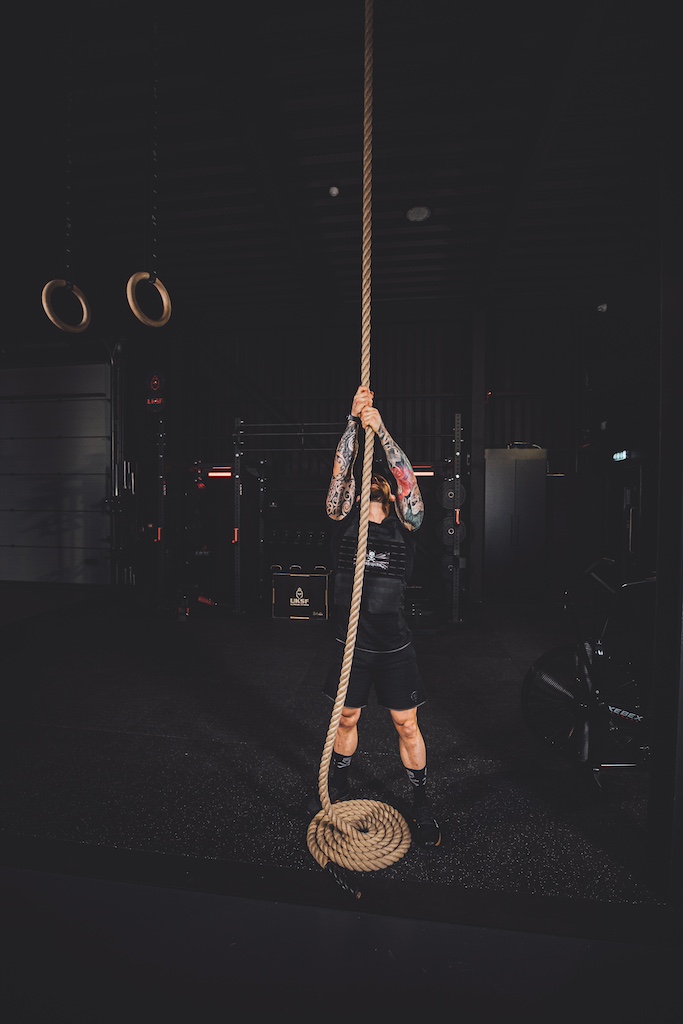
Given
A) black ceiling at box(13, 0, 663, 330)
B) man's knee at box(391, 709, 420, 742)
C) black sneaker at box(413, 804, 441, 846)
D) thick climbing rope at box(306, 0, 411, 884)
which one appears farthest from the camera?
black ceiling at box(13, 0, 663, 330)

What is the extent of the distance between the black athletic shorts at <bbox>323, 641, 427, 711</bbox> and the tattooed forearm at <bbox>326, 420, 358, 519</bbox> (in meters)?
0.70

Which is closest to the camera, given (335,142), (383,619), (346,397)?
(383,619)

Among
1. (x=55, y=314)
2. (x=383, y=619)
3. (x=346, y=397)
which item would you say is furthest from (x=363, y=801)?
(x=346, y=397)

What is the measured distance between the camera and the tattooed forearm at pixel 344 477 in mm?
2316

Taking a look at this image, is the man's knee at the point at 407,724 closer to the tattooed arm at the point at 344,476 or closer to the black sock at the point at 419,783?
the black sock at the point at 419,783

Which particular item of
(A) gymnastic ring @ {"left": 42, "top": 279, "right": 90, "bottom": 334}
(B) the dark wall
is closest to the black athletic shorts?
(A) gymnastic ring @ {"left": 42, "top": 279, "right": 90, "bottom": 334}

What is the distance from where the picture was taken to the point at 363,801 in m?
2.22

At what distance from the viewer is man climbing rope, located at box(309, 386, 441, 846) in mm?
2191

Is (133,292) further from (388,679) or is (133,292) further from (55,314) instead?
(388,679)

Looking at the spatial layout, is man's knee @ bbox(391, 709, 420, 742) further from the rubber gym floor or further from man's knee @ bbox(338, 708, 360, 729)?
the rubber gym floor

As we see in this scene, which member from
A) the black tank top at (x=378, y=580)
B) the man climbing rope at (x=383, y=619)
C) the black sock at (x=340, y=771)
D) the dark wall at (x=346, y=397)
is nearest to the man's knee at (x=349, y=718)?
the man climbing rope at (x=383, y=619)

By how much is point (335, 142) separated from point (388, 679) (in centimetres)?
440


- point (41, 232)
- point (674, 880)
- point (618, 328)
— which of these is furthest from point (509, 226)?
point (674, 880)

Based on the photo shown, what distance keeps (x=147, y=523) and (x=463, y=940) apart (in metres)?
6.32
